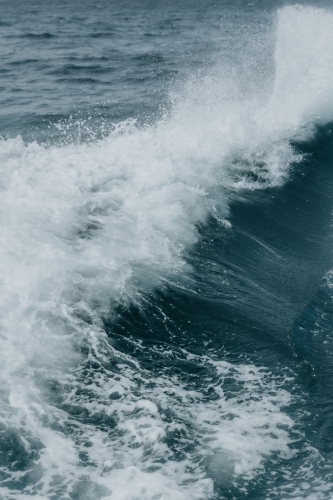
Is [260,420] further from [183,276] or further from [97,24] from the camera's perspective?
[97,24]

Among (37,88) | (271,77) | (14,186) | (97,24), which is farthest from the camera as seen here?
(97,24)

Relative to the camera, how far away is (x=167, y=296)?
920 cm

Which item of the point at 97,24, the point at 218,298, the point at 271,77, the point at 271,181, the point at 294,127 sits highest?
the point at 97,24

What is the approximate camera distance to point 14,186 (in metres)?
11.9

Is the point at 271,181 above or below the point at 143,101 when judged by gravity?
below

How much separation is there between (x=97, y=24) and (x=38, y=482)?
124ft

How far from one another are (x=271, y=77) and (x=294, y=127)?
6.28 meters

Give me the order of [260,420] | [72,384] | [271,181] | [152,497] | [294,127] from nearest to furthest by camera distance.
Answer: [152,497] < [260,420] < [72,384] < [271,181] < [294,127]

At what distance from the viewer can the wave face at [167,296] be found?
6184mm

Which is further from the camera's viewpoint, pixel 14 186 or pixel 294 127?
pixel 294 127

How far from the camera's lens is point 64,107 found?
739 inches

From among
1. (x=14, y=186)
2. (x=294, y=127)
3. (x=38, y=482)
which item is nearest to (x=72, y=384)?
(x=38, y=482)

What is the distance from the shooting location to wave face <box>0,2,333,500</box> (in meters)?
6.18

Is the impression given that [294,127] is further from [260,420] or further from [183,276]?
[260,420]
